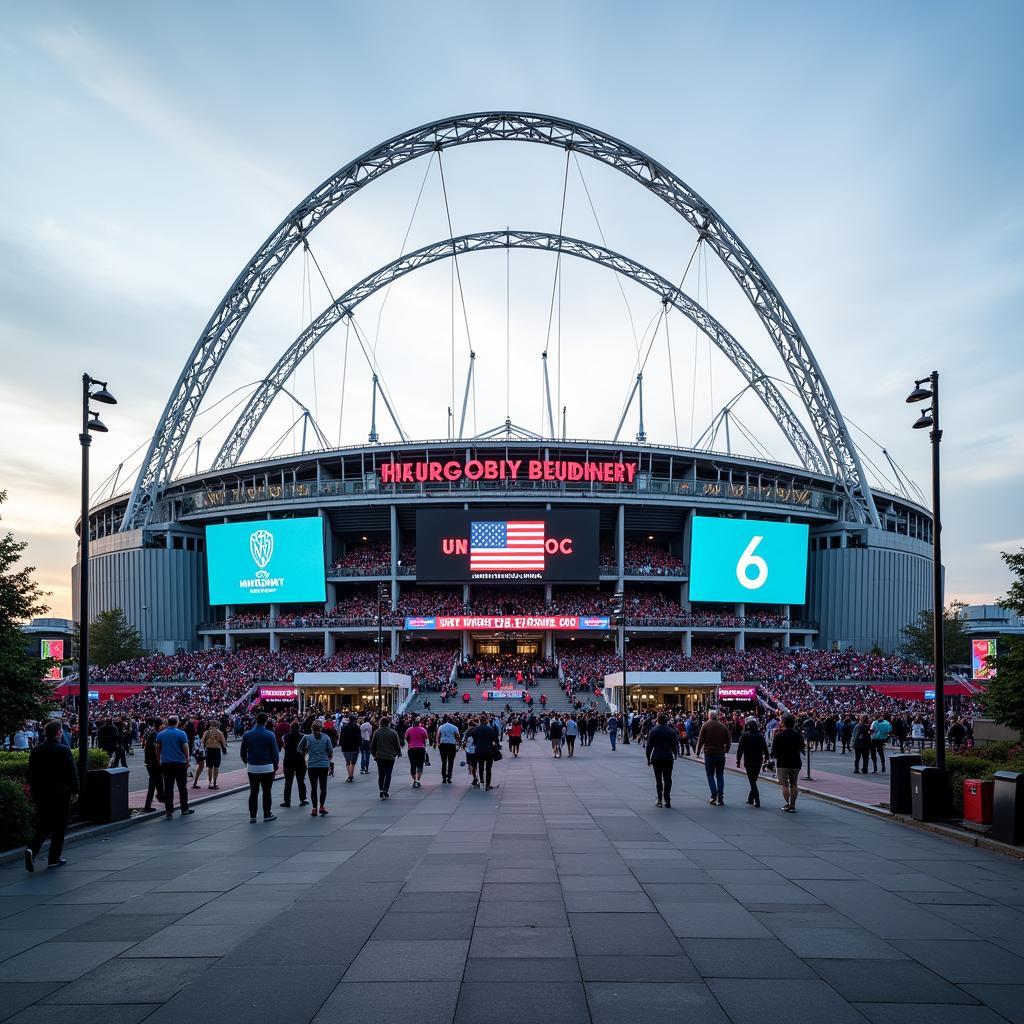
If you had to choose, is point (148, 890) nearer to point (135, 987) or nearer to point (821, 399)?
point (135, 987)

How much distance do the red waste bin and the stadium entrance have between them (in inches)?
2517

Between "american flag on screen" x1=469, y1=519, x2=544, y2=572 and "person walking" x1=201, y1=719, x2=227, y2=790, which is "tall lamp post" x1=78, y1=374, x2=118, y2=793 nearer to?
"person walking" x1=201, y1=719, x2=227, y2=790

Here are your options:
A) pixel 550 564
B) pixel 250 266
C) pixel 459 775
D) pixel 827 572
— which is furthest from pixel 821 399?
pixel 459 775

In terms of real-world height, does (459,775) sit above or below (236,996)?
below

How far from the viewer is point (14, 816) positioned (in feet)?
40.1

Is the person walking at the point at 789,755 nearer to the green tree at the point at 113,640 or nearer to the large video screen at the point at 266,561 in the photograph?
the large video screen at the point at 266,561

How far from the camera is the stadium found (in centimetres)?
6806

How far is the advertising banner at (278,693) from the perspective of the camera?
202 ft

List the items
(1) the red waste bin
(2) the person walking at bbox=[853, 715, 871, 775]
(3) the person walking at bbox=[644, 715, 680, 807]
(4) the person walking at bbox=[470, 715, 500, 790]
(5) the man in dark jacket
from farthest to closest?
1. (2) the person walking at bbox=[853, 715, 871, 775]
2. (4) the person walking at bbox=[470, 715, 500, 790]
3. (3) the person walking at bbox=[644, 715, 680, 807]
4. (1) the red waste bin
5. (5) the man in dark jacket

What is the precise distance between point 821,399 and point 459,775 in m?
62.4

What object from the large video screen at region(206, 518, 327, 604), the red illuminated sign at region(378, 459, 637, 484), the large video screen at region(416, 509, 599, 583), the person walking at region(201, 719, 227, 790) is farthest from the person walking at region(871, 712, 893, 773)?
the large video screen at region(206, 518, 327, 604)

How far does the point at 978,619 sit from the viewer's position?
117m

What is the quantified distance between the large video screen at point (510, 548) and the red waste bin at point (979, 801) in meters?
56.2

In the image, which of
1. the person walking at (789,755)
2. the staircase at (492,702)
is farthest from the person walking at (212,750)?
the staircase at (492,702)
